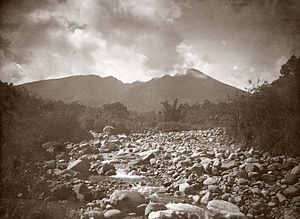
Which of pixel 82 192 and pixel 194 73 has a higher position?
pixel 194 73

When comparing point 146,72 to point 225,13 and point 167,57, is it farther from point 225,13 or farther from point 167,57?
point 225,13

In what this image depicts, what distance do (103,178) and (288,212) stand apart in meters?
2.23

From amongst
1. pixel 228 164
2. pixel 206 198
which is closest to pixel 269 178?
pixel 228 164

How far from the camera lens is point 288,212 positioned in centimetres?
329

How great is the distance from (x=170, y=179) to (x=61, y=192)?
4.37ft

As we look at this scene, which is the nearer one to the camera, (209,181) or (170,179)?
(209,181)

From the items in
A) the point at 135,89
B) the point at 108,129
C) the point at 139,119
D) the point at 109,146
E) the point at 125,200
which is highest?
the point at 135,89

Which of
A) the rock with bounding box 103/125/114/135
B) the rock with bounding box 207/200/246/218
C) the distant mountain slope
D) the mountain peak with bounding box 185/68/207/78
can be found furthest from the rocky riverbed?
the mountain peak with bounding box 185/68/207/78

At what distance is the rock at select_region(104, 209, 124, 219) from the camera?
323cm

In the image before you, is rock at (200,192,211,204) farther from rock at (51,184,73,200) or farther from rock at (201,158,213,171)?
rock at (51,184,73,200)

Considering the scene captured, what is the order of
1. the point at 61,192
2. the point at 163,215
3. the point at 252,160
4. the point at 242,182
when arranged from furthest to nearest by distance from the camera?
1. the point at 252,160
2. the point at 242,182
3. the point at 61,192
4. the point at 163,215

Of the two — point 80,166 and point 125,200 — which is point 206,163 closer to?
point 125,200

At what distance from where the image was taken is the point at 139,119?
492cm

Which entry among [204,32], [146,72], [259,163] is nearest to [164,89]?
[146,72]
